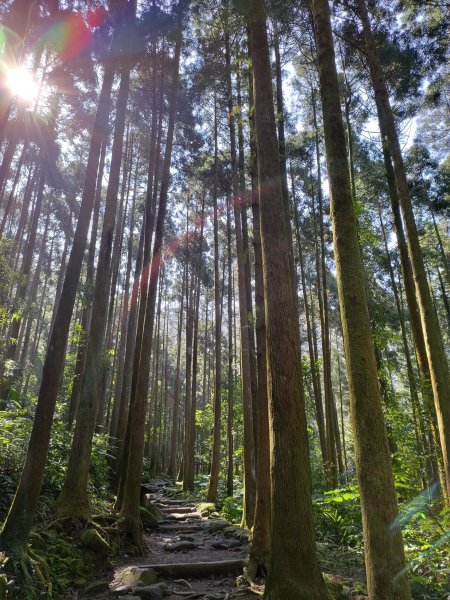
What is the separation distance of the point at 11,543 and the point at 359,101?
12615 millimetres

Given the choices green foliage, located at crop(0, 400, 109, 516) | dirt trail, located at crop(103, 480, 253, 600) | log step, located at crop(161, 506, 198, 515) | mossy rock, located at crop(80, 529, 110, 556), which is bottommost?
dirt trail, located at crop(103, 480, 253, 600)

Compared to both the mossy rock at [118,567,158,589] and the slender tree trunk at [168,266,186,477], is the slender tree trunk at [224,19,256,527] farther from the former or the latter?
the slender tree trunk at [168,266,186,477]

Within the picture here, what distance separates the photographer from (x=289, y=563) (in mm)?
3600

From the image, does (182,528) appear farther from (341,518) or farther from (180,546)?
(341,518)

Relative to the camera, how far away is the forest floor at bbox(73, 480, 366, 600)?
15.8 ft

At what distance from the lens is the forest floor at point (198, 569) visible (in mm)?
4809

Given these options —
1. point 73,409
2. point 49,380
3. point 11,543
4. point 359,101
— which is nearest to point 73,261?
point 49,380

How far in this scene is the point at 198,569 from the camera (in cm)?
600

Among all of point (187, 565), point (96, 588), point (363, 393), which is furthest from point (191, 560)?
point (363, 393)

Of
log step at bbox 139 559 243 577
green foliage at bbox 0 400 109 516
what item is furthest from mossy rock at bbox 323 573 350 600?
green foliage at bbox 0 400 109 516

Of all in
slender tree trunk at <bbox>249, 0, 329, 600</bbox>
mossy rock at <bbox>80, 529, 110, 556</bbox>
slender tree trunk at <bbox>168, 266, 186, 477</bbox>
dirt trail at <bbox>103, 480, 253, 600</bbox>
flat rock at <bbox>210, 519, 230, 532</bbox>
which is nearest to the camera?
slender tree trunk at <bbox>249, 0, 329, 600</bbox>

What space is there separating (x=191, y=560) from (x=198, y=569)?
3.17 ft

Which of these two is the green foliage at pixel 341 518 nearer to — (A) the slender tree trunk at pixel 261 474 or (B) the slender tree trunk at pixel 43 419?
(A) the slender tree trunk at pixel 261 474

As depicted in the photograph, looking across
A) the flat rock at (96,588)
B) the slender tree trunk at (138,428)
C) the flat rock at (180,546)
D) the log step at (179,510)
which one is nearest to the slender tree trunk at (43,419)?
the flat rock at (96,588)
